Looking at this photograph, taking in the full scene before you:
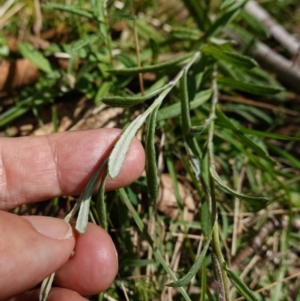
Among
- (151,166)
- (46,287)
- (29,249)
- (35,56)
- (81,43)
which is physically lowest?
(46,287)

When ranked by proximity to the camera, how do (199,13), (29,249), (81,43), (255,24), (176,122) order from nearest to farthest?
(29,249)
(81,43)
(176,122)
(199,13)
(255,24)

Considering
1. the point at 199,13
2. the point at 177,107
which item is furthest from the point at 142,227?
the point at 199,13

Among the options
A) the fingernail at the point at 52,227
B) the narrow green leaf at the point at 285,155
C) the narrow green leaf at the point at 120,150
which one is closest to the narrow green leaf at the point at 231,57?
the narrow green leaf at the point at 285,155

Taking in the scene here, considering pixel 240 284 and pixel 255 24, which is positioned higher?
pixel 255 24

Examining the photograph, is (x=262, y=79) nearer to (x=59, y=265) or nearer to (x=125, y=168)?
(x=125, y=168)

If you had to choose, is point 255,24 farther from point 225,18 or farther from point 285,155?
point 285,155

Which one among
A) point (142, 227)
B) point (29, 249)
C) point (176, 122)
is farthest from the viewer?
point (176, 122)

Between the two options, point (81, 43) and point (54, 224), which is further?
point (81, 43)
